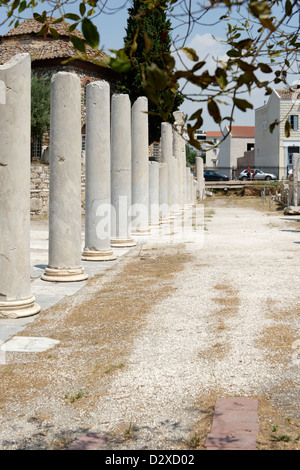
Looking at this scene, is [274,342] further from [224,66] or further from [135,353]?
[224,66]

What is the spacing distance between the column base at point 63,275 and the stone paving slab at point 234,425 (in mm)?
5854

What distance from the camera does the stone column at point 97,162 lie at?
12164 mm

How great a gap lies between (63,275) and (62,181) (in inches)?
61.7

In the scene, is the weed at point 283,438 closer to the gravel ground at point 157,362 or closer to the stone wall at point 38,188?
the gravel ground at point 157,362

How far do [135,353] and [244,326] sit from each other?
1531 mm

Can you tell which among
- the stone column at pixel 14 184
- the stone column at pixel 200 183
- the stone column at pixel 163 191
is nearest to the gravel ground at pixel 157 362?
the stone column at pixel 14 184

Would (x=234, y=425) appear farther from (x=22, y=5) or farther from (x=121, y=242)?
(x=121, y=242)

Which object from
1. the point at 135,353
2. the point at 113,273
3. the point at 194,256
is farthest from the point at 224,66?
the point at 194,256

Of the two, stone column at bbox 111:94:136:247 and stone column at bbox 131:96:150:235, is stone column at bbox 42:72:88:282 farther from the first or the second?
stone column at bbox 131:96:150:235

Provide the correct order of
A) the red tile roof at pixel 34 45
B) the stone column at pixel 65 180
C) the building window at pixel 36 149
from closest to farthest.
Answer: the stone column at pixel 65 180
the building window at pixel 36 149
the red tile roof at pixel 34 45

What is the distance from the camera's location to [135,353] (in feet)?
19.1

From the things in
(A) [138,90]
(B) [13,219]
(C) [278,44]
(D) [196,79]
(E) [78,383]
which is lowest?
(E) [78,383]

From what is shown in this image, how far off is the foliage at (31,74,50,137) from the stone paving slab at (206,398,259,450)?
1321 inches

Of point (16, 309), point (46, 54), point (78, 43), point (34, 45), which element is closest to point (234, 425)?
point (78, 43)
